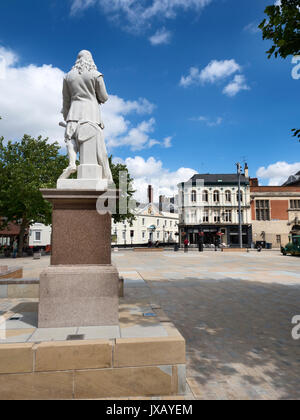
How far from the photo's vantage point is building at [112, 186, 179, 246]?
5672 centimetres

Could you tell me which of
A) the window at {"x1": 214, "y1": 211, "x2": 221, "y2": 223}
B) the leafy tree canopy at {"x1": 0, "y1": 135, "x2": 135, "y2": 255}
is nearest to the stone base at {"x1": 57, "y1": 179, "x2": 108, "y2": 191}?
the leafy tree canopy at {"x1": 0, "y1": 135, "x2": 135, "y2": 255}

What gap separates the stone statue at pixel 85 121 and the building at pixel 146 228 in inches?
1895

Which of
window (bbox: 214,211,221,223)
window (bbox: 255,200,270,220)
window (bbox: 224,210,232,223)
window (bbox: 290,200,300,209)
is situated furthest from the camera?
window (bbox: 214,211,221,223)

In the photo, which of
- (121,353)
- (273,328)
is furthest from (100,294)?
(273,328)

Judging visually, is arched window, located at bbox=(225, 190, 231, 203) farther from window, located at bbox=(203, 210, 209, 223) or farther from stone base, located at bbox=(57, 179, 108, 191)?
stone base, located at bbox=(57, 179, 108, 191)

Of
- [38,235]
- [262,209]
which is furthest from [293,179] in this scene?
[38,235]

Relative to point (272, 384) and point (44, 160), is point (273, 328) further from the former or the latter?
point (44, 160)

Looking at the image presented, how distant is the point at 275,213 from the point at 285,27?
45.4m

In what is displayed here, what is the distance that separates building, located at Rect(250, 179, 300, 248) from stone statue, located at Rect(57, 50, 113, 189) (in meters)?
46.4

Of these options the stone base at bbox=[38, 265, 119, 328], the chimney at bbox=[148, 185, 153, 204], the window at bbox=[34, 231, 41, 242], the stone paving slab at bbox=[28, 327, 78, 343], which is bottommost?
the stone paving slab at bbox=[28, 327, 78, 343]

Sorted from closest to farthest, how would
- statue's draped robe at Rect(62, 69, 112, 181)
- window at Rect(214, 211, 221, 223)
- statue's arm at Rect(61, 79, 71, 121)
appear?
statue's draped robe at Rect(62, 69, 112, 181)
statue's arm at Rect(61, 79, 71, 121)
window at Rect(214, 211, 221, 223)

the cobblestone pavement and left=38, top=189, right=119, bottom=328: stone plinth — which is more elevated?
left=38, top=189, right=119, bottom=328: stone plinth

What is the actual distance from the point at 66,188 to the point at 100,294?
169cm

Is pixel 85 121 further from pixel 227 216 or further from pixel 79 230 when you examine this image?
pixel 227 216
